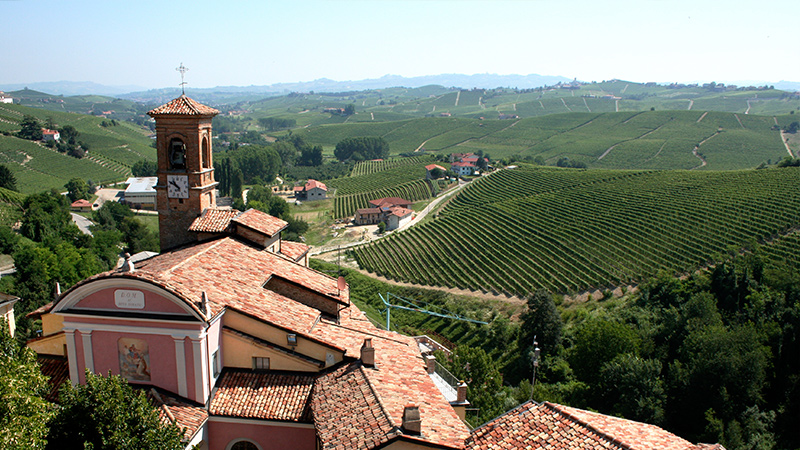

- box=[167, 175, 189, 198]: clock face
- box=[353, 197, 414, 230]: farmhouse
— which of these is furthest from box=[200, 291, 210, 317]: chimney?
box=[353, 197, 414, 230]: farmhouse

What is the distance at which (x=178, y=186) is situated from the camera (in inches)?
922

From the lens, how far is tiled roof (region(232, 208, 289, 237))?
72.4 ft

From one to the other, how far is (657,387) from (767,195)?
40.3 meters

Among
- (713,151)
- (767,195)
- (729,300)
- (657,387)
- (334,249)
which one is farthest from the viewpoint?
(713,151)

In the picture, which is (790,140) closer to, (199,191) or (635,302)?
(635,302)

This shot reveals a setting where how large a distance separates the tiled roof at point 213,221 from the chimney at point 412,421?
12866mm

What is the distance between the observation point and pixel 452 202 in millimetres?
92375

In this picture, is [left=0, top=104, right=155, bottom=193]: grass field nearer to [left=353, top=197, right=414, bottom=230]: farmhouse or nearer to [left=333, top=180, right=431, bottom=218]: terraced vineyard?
[left=333, top=180, right=431, bottom=218]: terraced vineyard

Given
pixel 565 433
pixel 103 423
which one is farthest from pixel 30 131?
pixel 565 433

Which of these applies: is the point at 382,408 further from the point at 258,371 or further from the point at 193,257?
the point at 193,257

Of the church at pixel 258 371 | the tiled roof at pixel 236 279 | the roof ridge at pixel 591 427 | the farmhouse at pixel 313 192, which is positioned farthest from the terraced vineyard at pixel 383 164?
the roof ridge at pixel 591 427

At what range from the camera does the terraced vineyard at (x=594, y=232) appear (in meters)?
48.2

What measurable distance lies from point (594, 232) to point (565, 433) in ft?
153

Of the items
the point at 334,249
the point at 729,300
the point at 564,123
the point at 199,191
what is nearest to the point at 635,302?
the point at 729,300
